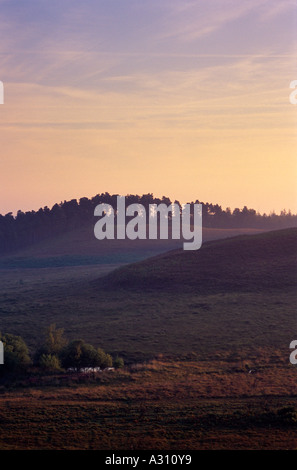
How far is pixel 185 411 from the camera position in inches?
794

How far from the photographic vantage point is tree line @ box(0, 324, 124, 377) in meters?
28.0

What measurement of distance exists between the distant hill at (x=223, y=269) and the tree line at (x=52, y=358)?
93.8 feet

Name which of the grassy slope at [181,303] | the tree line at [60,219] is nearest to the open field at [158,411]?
the grassy slope at [181,303]

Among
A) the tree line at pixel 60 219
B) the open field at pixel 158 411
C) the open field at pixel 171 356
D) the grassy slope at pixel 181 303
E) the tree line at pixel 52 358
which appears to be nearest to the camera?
the open field at pixel 158 411

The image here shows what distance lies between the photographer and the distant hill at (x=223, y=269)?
194 ft

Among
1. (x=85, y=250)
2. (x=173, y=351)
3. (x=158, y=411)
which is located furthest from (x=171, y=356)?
(x=85, y=250)

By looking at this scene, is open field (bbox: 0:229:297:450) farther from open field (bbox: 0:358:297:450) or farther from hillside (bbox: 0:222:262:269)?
hillside (bbox: 0:222:262:269)

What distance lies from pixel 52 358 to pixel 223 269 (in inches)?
1575

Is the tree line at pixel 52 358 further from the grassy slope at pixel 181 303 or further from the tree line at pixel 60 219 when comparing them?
the tree line at pixel 60 219

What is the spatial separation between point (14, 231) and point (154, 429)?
152m

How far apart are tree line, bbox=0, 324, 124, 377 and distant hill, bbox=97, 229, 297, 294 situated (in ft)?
93.8

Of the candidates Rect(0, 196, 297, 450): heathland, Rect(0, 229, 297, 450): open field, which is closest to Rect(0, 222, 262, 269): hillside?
Rect(0, 196, 297, 450): heathland

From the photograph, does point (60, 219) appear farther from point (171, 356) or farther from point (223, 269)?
point (171, 356)
